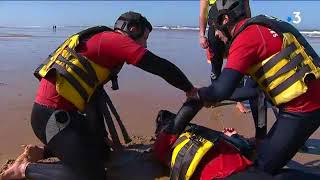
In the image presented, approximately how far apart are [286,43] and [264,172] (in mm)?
839

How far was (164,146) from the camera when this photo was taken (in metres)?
3.78

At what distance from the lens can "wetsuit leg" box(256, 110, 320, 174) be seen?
320 centimetres

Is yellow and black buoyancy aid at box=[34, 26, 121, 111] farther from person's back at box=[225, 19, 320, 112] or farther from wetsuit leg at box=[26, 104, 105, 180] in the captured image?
person's back at box=[225, 19, 320, 112]

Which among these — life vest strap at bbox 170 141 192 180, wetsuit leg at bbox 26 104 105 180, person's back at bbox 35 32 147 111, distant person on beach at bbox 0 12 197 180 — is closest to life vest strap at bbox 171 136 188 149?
life vest strap at bbox 170 141 192 180

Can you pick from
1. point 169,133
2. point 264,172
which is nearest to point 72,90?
point 169,133

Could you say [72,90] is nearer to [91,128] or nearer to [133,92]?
[91,128]

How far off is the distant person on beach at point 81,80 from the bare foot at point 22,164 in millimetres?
305

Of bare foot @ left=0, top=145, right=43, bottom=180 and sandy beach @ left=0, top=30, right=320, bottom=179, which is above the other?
bare foot @ left=0, top=145, right=43, bottom=180

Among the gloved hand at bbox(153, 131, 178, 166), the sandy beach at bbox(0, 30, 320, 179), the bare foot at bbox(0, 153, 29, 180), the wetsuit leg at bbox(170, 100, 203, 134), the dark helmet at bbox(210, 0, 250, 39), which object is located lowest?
the sandy beach at bbox(0, 30, 320, 179)

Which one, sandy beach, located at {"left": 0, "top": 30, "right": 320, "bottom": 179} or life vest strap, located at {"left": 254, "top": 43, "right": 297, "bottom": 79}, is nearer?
life vest strap, located at {"left": 254, "top": 43, "right": 297, "bottom": 79}

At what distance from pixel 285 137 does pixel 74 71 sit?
1.44 meters

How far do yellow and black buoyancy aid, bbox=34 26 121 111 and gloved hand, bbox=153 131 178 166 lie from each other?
66cm

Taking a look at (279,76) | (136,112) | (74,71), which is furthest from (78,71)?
(136,112)

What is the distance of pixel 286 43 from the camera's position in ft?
10.2
